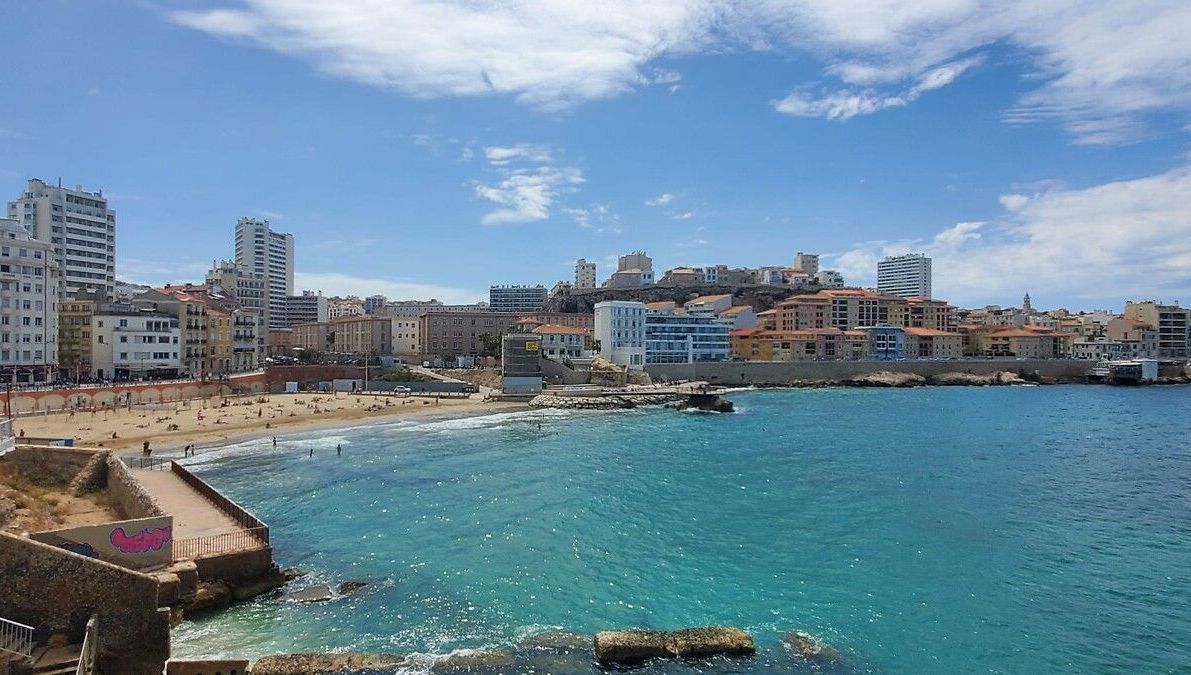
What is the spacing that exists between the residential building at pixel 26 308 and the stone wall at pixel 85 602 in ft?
208

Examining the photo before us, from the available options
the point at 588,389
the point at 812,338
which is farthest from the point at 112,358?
the point at 812,338

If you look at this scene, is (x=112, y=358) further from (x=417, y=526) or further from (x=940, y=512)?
(x=940, y=512)

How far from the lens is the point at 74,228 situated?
11006 centimetres

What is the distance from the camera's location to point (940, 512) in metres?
30.4

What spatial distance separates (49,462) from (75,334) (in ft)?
192

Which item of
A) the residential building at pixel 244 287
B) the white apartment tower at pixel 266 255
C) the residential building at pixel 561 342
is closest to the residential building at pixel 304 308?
the white apartment tower at pixel 266 255

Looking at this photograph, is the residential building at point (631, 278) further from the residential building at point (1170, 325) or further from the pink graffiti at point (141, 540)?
the pink graffiti at point (141, 540)

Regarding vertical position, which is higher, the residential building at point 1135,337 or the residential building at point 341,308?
the residential building at point 341,308

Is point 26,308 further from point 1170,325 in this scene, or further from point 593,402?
point 1170,325

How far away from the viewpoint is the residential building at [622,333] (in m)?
102

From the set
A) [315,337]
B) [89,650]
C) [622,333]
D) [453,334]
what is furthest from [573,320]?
[89,650]

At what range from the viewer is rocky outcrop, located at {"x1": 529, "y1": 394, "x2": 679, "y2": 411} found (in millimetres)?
75750

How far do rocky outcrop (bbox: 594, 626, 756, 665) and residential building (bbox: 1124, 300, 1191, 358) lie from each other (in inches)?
6720

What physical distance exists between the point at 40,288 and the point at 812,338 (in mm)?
106047
